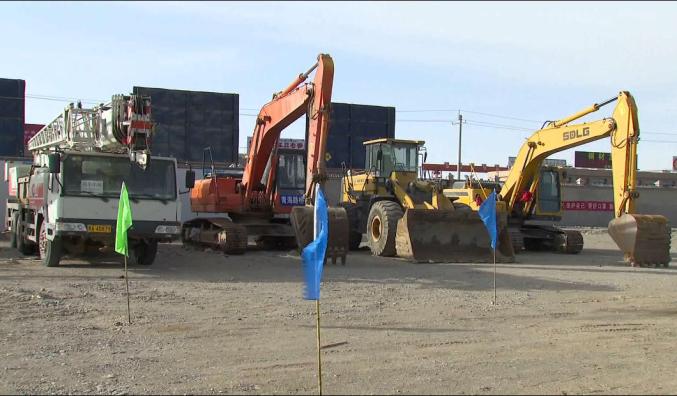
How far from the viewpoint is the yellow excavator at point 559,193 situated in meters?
17.2

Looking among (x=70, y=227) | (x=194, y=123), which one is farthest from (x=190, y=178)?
(x=194, y=123)

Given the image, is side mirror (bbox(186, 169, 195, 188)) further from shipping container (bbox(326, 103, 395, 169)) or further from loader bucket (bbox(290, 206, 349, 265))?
shipping container (bbox(326, 103, 395, 169))

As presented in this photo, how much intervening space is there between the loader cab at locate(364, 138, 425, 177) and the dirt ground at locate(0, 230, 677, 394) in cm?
648

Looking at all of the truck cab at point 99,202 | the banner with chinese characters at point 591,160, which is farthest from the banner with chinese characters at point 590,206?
the banner with chinese characters at point 591,160

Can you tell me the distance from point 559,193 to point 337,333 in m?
16.7

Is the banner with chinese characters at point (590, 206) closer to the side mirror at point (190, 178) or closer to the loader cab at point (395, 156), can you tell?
the loader cab at point (395, 156)

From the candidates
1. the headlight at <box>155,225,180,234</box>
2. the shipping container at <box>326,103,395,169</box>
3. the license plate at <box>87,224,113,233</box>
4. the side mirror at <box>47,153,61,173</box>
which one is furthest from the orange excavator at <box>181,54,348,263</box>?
the shipping container at <box>326,103,395,169</box>

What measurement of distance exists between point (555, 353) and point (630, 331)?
1944 mm

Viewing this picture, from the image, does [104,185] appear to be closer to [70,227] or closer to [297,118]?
[70,227]

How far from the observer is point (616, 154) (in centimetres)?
1798

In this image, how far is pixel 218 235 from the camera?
1861 centimetres

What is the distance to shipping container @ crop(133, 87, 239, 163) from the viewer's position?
117ft

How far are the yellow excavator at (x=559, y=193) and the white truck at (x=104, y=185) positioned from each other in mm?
10610

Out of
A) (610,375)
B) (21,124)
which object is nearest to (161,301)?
(610,375)
